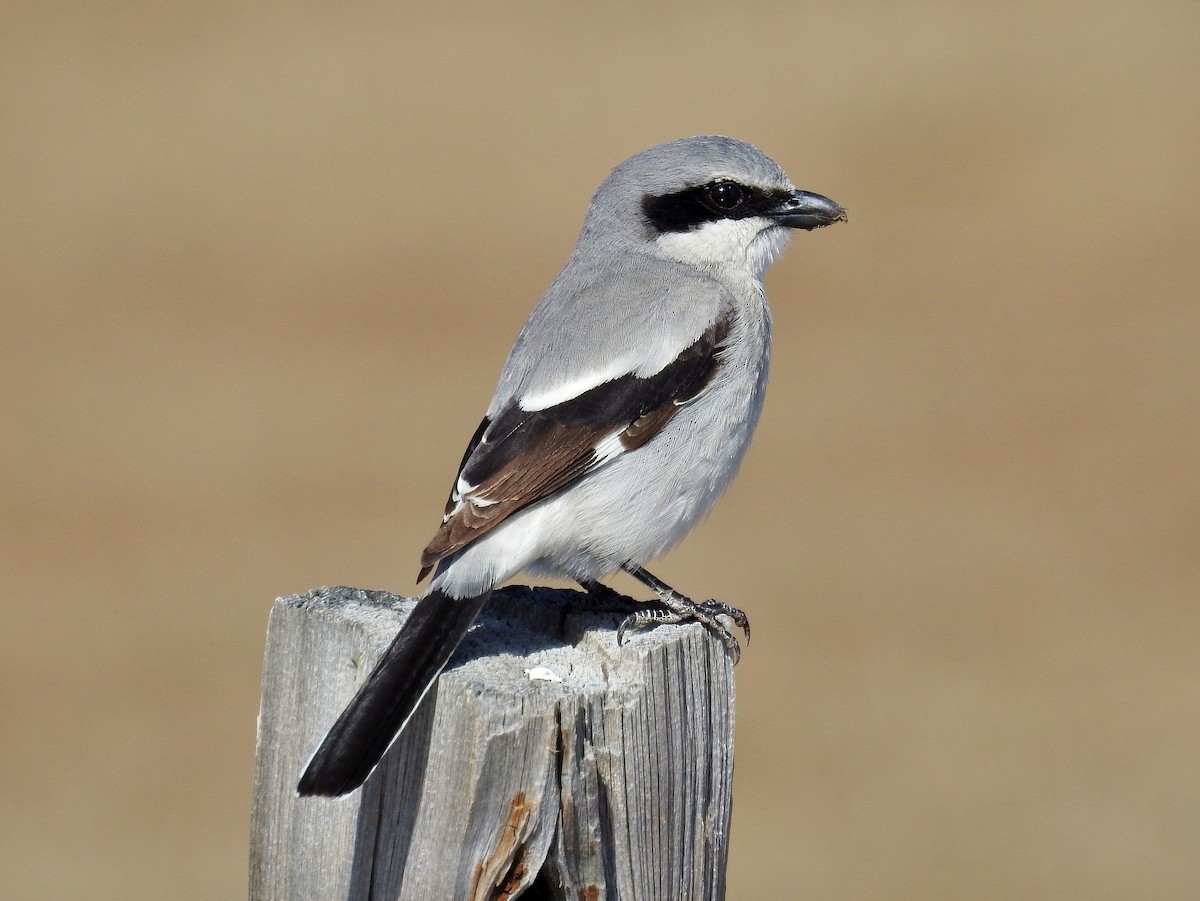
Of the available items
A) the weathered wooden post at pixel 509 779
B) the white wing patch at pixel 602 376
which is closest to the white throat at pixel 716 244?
the white wing patch at pixel 602 376

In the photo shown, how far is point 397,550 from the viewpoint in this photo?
8.83 metres

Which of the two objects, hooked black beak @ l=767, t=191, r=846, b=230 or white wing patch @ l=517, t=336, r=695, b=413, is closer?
white wing patch @ l=517, t=336, r=695, b=413

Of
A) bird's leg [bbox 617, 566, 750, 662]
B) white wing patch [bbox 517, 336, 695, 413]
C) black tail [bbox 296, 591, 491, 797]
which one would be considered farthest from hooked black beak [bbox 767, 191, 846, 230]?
black tail [bbox 296, 591, 491, 797]

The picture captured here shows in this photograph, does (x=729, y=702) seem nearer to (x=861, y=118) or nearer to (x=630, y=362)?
Result: (x=630, y=362)

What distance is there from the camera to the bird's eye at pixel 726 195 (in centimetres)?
434

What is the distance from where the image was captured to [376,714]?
2479 mm

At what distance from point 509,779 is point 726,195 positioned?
7.71 ft

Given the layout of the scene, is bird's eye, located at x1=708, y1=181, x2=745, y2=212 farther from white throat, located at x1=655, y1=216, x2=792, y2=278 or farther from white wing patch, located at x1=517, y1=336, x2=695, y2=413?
white wing patch, located at x1=517, y1=336, x2=695, y2=413

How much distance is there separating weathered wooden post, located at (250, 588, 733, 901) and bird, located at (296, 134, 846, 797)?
1.53ft

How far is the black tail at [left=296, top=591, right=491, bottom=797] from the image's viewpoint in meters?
2.45

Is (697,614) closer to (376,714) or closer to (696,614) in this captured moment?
(696,614)

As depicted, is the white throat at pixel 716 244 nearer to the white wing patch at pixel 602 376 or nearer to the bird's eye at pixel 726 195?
the bird's eye at pixel 726 195

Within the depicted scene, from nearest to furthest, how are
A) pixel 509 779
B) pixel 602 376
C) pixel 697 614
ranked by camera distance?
pixel 509 779 < pixel 697 614 < pixel 602 376

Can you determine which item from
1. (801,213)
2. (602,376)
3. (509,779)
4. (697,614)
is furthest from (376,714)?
(801,213)
